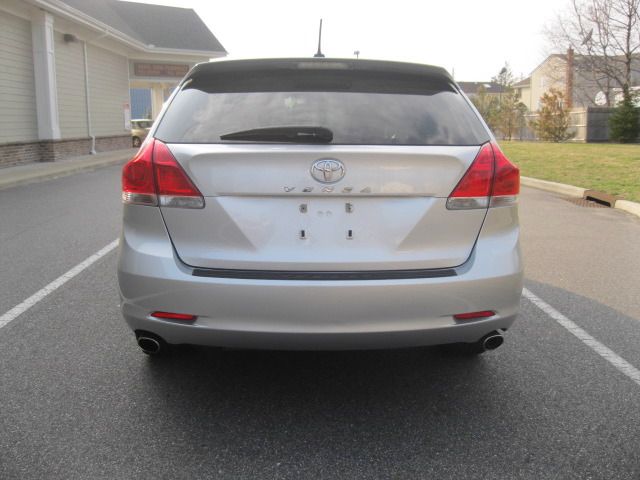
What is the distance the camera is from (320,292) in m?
2.81

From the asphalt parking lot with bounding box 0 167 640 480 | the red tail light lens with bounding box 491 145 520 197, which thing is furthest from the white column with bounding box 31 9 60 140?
the red tail light lens with bounding box 491 145 520 197

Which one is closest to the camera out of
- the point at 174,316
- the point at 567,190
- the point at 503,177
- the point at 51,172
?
the point at 174,316

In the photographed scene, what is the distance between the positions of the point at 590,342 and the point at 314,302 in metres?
2.28

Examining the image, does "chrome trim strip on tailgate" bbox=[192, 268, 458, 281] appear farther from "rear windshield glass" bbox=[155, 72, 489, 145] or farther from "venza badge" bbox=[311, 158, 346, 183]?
"rear windshield glass" bbox=[155, 72, 489, 145]

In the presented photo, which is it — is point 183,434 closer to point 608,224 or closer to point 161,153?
point 161,153

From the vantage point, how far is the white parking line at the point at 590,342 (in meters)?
3.74

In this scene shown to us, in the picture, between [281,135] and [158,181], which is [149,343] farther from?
[281,135]

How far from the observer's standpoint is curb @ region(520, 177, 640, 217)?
1041cm

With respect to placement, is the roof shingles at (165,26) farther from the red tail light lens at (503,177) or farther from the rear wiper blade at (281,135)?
the red tail light lens at (503,177)

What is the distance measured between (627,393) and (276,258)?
2003 mm

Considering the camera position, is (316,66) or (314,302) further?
(316,66)

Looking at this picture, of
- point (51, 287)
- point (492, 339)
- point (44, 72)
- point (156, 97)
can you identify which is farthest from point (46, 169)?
point (156, 97)

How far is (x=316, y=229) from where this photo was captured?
287cm

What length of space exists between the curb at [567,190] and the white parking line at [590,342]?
231 inches
